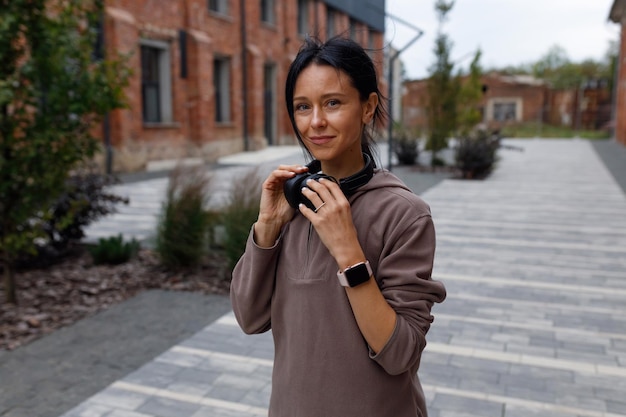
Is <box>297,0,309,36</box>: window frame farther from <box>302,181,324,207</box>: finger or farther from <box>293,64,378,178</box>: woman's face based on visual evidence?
<box>302,181,324,207</box>: finger

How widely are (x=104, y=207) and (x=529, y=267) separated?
5253 mm

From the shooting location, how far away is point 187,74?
21.9 meters

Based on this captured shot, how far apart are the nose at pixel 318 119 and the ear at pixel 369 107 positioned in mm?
123

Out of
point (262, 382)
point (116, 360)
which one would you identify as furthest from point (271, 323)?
point (116, 360)

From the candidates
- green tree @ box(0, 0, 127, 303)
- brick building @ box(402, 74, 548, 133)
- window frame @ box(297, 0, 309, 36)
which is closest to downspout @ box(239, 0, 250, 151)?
window frame @ box(297, 0, 309, 36)

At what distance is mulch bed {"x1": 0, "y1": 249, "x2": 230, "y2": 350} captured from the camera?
16.9 feet

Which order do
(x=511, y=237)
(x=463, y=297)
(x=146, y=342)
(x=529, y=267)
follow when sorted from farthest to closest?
1. (x=511, y=237)
2. (x=529, y=267)
3. (x=463, y=297)
4. (x=146, y=342)

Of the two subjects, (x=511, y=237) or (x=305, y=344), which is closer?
(x=305, y=344)

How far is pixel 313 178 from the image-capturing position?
4.58 ft

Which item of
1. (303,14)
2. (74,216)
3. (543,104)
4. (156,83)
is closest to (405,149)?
(156,83)

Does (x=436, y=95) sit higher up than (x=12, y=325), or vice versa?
(x=436, y=95)

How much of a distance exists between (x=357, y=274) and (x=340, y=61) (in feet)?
1.67

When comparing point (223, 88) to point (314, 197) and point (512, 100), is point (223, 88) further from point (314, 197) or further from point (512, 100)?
point (512, 100)

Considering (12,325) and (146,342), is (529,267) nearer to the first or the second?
(146,342)
